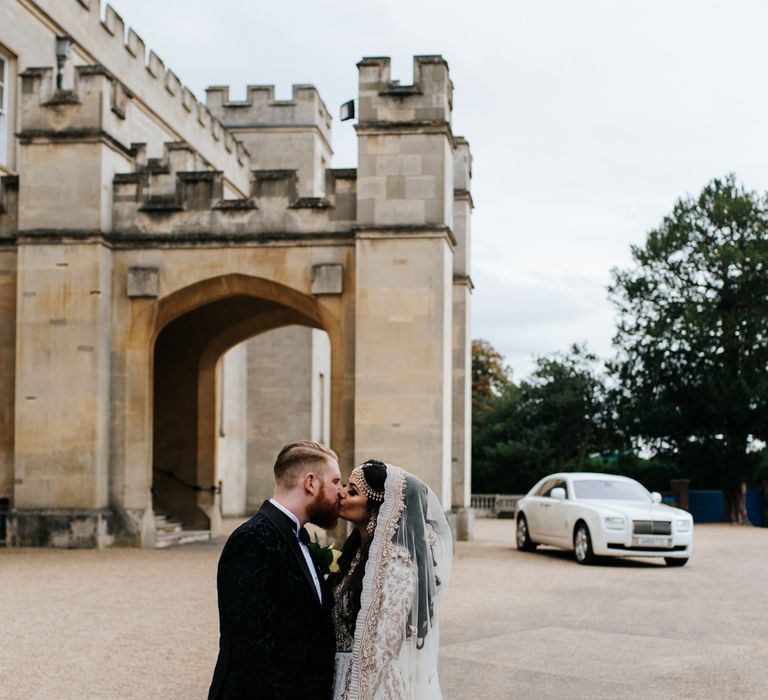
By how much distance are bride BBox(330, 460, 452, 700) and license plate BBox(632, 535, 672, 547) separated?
1320 centimetres

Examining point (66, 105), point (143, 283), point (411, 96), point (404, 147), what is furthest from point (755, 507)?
point (66, 105)

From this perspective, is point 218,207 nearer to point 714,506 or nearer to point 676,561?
point 676,561

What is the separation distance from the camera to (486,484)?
3953cm

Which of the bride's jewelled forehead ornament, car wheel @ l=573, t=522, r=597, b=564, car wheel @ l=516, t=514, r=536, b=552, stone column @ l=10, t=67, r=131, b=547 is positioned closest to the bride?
the bride's jewelled forehead ornament

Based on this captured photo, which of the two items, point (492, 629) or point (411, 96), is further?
point (411, 96)

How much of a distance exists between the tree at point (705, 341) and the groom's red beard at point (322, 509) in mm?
30692

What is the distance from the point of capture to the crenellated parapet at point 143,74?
79.4 feet

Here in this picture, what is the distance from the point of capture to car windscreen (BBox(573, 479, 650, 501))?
18.5m

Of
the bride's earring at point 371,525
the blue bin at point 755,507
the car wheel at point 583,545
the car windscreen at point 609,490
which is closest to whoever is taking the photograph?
the bride's earring at point 371,525

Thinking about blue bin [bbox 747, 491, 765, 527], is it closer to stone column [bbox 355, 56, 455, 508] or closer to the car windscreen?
the car windscreen

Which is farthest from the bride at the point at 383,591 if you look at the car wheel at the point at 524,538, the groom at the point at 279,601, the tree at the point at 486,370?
the tree at the point at 486,370

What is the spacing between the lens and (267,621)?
12.3ft

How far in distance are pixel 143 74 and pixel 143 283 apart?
8437 millimetres

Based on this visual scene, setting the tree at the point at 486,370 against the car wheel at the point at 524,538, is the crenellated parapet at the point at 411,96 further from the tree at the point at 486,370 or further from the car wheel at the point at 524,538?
the tree at the point at 486,370
